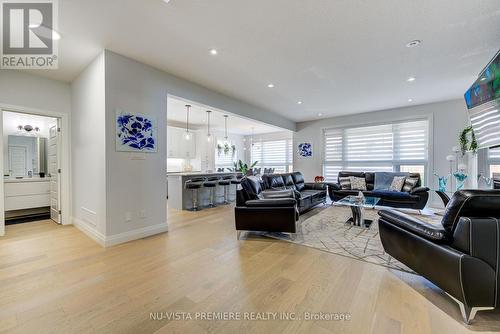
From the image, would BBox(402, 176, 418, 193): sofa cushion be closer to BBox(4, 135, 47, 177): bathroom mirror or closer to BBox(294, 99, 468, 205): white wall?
BBox(294, 99, 468, 205): white wall

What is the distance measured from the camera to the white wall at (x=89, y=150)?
308 centimetres

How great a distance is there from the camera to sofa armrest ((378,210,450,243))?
1721mm

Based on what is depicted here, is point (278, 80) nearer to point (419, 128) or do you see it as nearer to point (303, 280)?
point (303, 280)

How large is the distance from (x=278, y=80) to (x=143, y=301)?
398cm

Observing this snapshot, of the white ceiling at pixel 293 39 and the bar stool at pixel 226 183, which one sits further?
the bar stool at pixel 226 183

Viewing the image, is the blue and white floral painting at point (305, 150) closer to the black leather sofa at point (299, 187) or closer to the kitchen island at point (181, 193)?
the black leather sofa at point (299, 187)

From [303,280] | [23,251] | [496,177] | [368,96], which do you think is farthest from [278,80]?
[23,251]

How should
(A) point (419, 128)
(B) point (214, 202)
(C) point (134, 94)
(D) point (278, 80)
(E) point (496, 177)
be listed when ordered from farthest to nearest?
1. (B) point (214, 202)
2. (A) point (419, 128)
3. (D) point (278, 80)
4. (E) point (496, 177)
5. (C) point (134, 94)

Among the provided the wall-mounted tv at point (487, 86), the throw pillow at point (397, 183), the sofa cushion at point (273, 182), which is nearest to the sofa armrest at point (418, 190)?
the throw pillow at point (397, 183)

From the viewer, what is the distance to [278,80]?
4148 mm

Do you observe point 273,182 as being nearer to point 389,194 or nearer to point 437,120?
point 389,194

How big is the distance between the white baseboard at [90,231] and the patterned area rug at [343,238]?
8.13 ft

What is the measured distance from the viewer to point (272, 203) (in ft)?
10.6

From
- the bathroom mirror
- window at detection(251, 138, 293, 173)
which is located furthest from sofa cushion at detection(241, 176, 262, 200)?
window at detection(251, 138, 293, 173)
